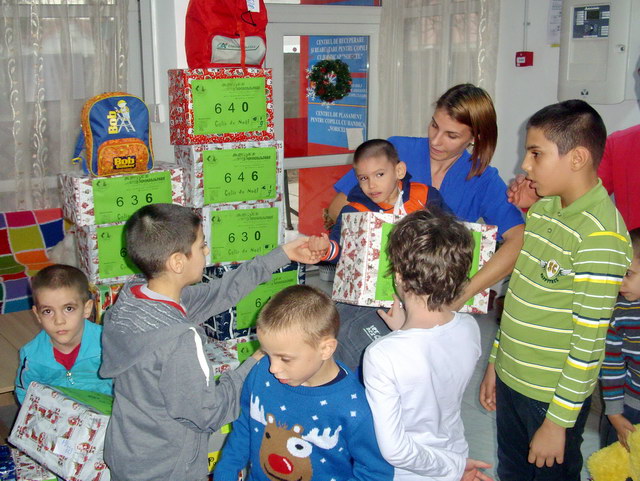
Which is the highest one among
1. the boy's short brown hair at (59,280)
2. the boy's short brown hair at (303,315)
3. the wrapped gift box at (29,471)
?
the boy's short brown hair at (303,315)

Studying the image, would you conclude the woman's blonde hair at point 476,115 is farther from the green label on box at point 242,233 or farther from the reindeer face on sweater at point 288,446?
the green label on box at point 242,233

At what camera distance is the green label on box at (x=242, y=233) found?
3.33 metres

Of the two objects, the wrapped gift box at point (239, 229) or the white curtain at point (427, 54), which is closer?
the wrapped gift box at point (239, 229)

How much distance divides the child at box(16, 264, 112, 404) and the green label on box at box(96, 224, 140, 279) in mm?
528

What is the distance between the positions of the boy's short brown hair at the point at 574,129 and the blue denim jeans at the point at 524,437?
A: 68cm

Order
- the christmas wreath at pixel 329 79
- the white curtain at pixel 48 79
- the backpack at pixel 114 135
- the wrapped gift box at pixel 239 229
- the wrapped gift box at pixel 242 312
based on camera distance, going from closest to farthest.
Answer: the backpack at pixel 114 135, the wrapped gift box at pixel 239 229, the wrapped gift box at pixel 242 312, the white curtain at pixel 48 79, the christmas wreath at pixel 329 79

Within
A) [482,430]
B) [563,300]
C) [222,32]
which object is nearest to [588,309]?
[563,300]

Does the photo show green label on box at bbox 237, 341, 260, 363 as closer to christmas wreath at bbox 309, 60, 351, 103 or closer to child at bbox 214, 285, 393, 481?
child at bbox 214, 285, 393, 481

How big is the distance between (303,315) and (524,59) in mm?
4124

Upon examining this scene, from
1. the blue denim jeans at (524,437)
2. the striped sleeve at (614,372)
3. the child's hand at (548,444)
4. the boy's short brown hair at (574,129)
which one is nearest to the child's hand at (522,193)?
the boy's short brown hair at (574,129)

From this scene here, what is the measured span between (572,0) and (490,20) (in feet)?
2.63

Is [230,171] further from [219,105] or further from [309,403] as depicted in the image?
[309,403]

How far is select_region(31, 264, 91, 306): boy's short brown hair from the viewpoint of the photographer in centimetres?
250

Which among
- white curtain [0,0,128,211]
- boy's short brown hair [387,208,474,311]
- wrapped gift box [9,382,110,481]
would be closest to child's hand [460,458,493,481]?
boy's short brown hair [387,208,474,311]
